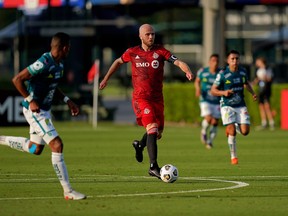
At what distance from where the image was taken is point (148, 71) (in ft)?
56.7

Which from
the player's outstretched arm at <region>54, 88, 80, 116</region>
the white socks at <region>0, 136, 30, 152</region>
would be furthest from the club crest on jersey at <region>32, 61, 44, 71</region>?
the white socks at <region>0, 136, 30, 152</region>

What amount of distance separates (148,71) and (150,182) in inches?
77.3

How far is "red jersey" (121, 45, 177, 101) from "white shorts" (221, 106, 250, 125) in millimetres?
3711

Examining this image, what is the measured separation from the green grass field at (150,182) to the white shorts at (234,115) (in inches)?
32.0

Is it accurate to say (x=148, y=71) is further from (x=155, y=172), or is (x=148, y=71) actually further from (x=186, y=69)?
(x=155, y=172)

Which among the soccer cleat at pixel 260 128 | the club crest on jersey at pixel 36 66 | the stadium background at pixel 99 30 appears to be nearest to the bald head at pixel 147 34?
the club crest on jersey at pixel 36 66

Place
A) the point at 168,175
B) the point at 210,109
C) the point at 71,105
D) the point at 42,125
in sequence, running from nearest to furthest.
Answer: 1. the point at 42,125
2. the point at 71,105
3. the point at 168,175
4. the point at 210,109

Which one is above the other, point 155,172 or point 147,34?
point 147,34

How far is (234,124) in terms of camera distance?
68.8 ft

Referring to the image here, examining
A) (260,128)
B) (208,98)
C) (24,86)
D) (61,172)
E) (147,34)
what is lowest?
(260,128)

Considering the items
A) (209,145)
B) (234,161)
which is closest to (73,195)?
(234,161)

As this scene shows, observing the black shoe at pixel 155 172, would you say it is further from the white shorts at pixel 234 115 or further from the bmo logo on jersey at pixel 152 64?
the white shorts at pixel 234 115

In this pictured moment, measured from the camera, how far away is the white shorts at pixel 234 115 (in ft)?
68.5

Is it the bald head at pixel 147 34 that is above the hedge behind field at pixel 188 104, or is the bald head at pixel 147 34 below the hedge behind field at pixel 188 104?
above
